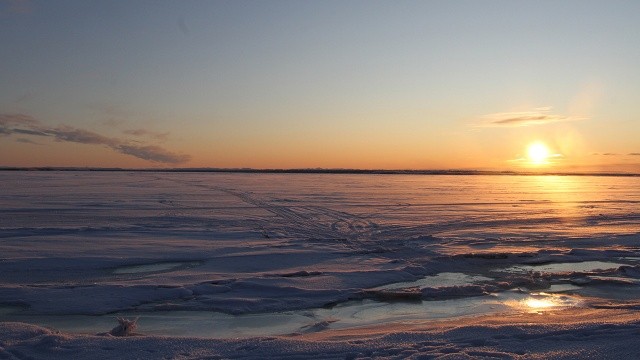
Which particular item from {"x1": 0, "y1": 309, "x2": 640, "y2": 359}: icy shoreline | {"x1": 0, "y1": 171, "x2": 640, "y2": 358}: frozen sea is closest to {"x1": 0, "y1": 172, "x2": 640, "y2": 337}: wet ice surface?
{"x1": 0, "y1": 171, "x2": 640, "y2": 358}: frozen sea

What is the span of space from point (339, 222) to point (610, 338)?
32.1ft

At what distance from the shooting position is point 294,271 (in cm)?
802

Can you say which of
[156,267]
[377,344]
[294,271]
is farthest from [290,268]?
[377,344]

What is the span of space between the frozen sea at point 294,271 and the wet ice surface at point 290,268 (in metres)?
0.03

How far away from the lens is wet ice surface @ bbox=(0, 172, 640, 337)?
5996 millimetres

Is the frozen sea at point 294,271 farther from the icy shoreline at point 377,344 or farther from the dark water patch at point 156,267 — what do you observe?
the icy shoreline at point 377,344

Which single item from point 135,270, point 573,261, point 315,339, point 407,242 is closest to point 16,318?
point 135,270

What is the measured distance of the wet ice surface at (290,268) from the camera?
6.00 metres

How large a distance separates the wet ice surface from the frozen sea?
0.03 meters

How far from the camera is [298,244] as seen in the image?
34.7ft

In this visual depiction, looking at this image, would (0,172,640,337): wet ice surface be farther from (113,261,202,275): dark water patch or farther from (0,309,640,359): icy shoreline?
(0,309,640,359): icy shoreline

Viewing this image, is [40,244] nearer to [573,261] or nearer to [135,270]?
[135,270]

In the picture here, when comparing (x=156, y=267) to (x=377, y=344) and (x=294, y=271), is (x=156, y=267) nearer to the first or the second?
(x=294, y=271)

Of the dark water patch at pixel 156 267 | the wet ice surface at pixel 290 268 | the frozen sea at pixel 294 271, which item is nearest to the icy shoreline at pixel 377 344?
the frozen sea at pixel 294 271
